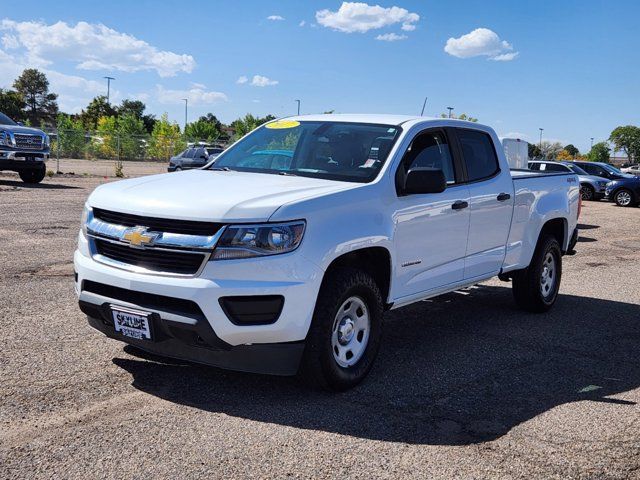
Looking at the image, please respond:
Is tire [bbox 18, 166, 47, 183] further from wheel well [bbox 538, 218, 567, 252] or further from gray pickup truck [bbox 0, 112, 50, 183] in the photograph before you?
wheel well [bbox 538, 218, 567, 252]

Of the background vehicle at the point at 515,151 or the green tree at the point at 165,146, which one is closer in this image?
the background vehicle at the point at 515,151

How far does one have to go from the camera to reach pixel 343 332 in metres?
4.55

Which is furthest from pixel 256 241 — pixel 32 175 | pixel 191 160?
pixel 191 160

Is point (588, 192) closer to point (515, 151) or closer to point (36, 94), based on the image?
point (515, 151)

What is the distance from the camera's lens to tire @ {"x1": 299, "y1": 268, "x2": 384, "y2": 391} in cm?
426

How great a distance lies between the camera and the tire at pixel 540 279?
719 centimetres

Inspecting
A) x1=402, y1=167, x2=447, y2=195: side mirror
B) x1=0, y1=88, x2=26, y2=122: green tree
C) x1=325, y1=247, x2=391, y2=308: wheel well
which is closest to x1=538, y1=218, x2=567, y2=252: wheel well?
x1=402, y1=167, x2=447, y2=195: side mirror

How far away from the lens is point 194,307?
13.0ft

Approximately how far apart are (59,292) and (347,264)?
3.84m

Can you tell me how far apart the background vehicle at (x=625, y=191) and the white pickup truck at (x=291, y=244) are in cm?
2321

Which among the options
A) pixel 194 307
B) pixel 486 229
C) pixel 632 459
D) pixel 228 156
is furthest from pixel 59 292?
pixel 632 459

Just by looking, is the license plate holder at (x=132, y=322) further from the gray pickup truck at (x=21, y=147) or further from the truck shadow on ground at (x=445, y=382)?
the gray pickup truck at (x=21, y=147)

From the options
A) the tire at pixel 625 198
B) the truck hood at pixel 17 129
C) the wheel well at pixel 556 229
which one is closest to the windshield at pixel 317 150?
the wheel well at pixel 556 229

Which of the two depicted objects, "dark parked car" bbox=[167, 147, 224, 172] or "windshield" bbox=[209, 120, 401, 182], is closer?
"windshield" bbox=[209, 120, 401, 182]
